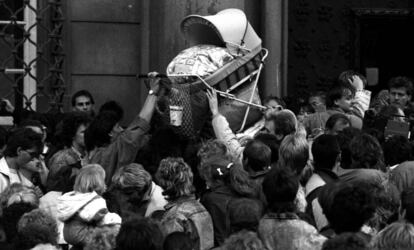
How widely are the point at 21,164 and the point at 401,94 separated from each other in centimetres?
382

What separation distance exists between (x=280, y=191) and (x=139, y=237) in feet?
4.48

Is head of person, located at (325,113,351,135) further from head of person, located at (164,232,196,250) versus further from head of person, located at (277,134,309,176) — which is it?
head of person, located at (164,232,196,250)

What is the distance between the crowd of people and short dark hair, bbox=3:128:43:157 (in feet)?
0.03

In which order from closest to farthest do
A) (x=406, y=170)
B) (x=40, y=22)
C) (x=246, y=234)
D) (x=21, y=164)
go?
(x=246, y=234) → (x=406, y=170) → (x=21, y=164) → (x=40, y=22)

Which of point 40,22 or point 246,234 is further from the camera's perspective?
point 40,22

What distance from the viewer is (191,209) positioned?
1048 cm

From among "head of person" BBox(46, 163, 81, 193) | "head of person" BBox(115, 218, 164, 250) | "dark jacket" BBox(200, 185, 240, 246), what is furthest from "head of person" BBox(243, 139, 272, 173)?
"head of person" BBox(115, 218, 164, 250)

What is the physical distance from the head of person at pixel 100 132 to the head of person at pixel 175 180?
1572 mm

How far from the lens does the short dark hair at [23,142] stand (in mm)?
11781

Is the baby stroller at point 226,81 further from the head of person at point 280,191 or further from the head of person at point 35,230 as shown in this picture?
A: the head of person at point 35,230

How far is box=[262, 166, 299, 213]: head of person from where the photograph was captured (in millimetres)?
9578

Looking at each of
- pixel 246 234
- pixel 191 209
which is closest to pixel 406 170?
pixel 191 209

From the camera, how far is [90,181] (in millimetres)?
10375

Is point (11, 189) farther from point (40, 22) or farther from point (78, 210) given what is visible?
point (40, 22)
